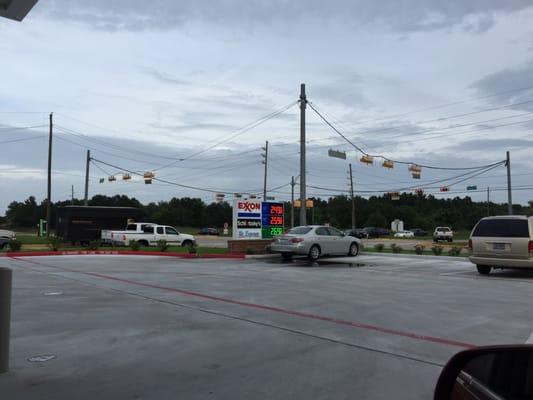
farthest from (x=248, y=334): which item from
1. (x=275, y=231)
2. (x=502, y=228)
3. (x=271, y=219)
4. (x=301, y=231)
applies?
(x=275, y=231)

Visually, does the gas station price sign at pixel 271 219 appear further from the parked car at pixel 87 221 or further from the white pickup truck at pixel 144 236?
the parked car at pixel 87 221

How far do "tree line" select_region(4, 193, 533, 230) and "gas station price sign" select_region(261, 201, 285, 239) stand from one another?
89.7m

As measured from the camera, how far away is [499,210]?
12225cm

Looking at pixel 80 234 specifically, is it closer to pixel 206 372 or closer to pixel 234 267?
pixel 234 267

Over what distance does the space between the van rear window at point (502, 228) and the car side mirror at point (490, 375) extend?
1453cm

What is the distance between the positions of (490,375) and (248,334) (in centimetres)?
539

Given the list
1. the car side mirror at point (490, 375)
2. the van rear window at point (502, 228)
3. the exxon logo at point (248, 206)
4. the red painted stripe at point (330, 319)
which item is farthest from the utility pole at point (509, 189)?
the car side mirror at point (490, 375)

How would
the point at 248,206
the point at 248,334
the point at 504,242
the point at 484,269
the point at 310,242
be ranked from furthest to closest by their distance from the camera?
1. the point at 248,206
2. the point at 310,242
3. the point at 484,269
4. the point at 504,242
5. the point at 248,334

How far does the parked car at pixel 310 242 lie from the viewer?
21.3m

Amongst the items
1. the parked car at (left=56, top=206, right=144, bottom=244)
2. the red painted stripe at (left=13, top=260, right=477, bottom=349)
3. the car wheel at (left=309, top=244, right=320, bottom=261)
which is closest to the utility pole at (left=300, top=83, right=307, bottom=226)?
the car wheel at (left=309, top=244, right=320, bottom=261)

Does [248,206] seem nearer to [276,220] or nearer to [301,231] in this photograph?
[276,220]

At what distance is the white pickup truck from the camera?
31.4 meters

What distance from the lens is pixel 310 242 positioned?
21.4 metres

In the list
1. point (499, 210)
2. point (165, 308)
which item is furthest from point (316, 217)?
point (165, 308)
